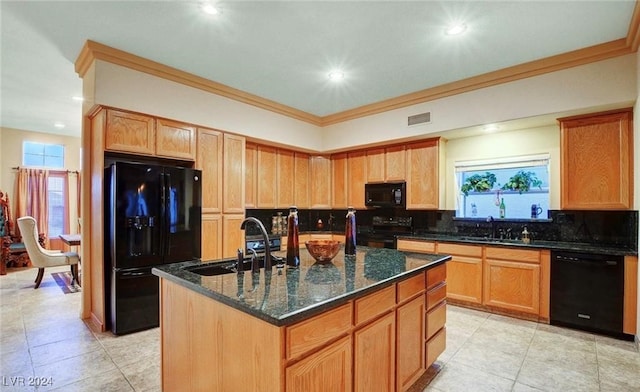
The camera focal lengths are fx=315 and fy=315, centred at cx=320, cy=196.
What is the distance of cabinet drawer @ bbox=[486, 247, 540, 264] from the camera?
3.54m

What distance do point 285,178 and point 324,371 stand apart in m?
4.08

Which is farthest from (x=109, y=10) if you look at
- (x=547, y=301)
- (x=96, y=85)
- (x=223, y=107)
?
(x=547, y=301)

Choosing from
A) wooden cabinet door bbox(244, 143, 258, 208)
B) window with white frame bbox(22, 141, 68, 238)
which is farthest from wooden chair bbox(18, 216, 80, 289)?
wooden cabinet door bbox(244, 143, 258, 208)

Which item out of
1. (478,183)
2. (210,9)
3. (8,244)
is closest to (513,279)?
(478,183)

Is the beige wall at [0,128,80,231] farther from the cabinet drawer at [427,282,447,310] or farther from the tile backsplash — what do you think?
the cabinet drawer at [427,282,447,310]

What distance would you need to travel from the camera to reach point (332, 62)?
3.38 metres

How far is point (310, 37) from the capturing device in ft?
9.45

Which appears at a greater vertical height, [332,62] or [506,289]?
[332,62]

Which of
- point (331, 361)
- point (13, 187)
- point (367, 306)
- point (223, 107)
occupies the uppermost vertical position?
point (223, 107)

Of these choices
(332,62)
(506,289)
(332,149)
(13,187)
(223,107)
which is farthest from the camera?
(13,187)

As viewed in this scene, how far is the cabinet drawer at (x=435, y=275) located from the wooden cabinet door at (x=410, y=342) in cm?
→ 17

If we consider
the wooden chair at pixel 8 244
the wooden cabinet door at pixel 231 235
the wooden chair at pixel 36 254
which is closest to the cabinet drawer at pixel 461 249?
the wooden cabinet door at pixel 231 235

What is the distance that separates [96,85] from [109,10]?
2.73 feet

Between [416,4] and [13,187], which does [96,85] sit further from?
[13,187]
